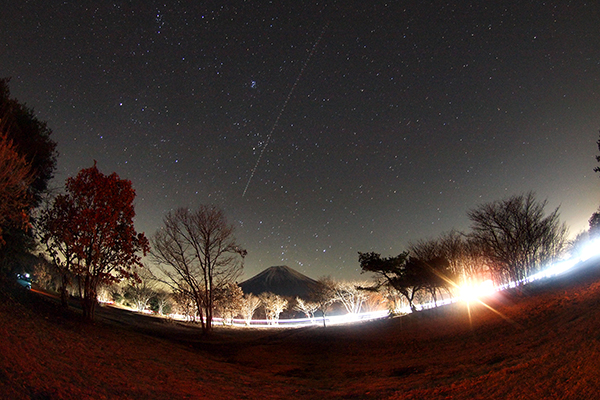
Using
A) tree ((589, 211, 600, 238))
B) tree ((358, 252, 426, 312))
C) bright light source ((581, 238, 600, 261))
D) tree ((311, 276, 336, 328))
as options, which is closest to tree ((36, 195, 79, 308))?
tree ((358, 252, 426, 312))

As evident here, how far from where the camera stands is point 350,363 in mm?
15555

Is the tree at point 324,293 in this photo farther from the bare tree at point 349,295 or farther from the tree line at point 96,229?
the tree line at point 96,229

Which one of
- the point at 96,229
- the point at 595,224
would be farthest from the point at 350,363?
the point at 595,224

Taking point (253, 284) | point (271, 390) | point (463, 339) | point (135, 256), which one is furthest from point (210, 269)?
point (253, 284)

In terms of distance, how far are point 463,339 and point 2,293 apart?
23.0 metres

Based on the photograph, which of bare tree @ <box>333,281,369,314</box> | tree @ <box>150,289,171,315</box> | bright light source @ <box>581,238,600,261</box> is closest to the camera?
bright light source @ <box>581,238,600,261</box>

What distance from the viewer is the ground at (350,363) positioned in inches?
241

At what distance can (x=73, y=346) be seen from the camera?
32.1 feet

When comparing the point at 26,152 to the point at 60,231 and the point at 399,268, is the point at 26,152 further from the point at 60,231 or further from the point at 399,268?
the point at 399,268

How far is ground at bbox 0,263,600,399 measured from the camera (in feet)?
20.0

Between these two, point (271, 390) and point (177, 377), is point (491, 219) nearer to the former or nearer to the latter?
point (271, 390)

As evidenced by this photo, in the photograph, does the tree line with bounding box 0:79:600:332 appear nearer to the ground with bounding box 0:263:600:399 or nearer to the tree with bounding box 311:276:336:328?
the ground with bounding box 0:263:600:399

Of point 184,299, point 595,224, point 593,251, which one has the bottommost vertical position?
point 184,299

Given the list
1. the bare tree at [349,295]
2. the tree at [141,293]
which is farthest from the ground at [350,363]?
the tree at [141,293]
